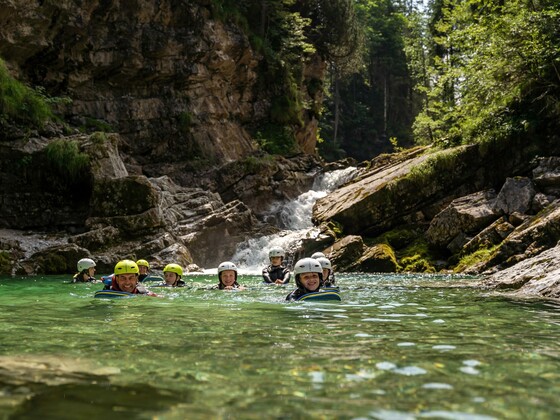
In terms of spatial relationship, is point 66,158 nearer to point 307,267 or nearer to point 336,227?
point 336,227

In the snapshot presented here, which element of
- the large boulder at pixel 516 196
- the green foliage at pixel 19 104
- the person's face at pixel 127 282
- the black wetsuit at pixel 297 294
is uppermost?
Answer: the green foliage at pixel 19 104

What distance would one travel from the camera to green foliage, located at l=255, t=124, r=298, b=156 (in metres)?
35.4

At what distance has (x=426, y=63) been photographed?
129ft

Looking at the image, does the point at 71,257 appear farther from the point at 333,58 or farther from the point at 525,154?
the point at 333,58

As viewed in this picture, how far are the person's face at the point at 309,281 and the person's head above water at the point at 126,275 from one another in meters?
3.55

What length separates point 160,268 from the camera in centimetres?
1934

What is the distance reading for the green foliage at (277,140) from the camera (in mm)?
35438

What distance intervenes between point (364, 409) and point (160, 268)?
16.9 m

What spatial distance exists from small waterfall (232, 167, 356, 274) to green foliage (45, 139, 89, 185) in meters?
7.56

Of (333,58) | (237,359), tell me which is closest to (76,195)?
(237,359)

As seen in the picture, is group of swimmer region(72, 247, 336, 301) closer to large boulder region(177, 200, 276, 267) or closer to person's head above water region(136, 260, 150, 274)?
person's head above water region(136, 260, 150, 274)

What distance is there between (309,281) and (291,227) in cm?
1801

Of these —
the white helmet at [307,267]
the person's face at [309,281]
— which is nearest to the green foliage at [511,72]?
the person's face at [309,281]

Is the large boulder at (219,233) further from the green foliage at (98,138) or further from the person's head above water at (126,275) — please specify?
the person's head above water at (126,275)
